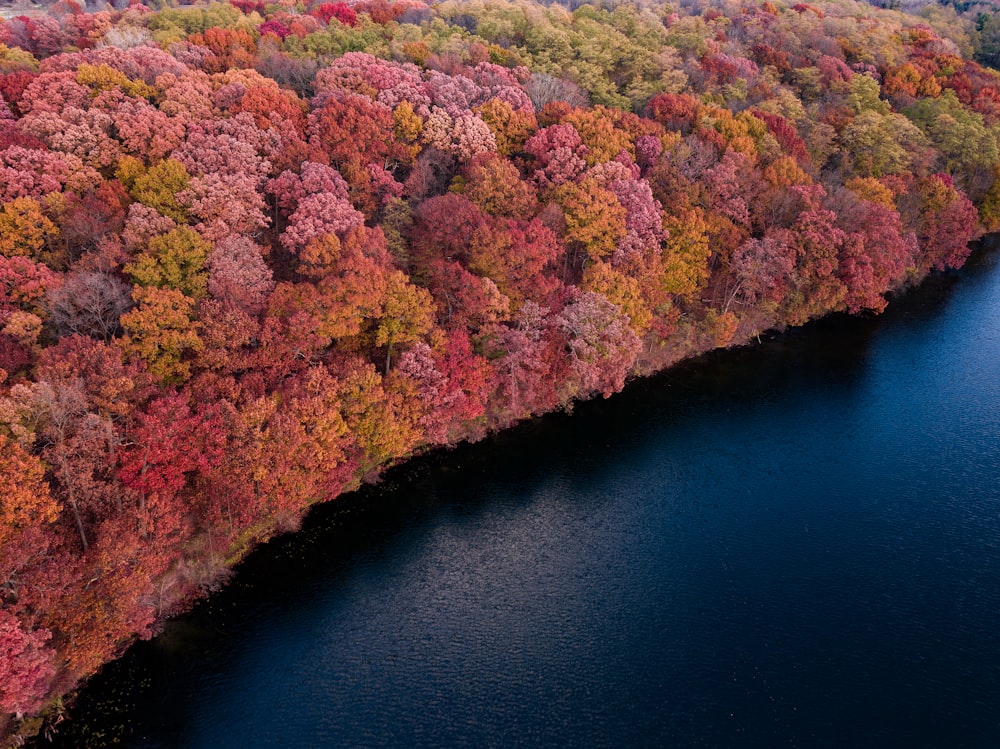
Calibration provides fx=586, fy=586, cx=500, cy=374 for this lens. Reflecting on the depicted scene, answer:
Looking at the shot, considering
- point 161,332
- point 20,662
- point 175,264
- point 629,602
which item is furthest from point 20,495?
point 629,602

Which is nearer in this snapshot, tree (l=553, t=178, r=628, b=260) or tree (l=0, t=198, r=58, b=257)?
tree (l=0, t=198, r=58, b=257)

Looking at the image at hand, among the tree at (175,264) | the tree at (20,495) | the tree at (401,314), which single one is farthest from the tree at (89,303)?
the tree at (401,314)

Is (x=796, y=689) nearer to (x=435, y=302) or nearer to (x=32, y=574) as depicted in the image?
(x=435, y=302)

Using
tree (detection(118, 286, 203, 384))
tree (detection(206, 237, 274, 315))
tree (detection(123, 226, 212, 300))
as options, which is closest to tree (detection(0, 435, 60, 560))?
tree (detection(118, 286, 203, 384))

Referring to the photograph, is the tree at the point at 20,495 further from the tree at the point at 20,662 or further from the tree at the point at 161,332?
the tree at the point at 161,332

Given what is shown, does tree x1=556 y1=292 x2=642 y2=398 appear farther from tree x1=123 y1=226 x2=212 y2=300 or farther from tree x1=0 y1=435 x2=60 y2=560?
tree x1=0 y1=435 x2=60 y2=560

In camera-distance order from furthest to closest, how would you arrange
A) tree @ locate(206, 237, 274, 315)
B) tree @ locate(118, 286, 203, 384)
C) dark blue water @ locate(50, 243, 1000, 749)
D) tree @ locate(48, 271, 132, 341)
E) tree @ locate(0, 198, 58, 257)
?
tree @ locate(206, 237, 274, 315) < tree @ locate(0, 198, 58, 257) < tree @ locate(118, 286, 203, 384) < tree @ locate(48, 271, 132, 341) < dark blue water @ locate(50, 243, 1000, 749)


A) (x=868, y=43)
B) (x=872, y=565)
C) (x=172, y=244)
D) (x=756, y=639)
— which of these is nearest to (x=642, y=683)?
(x=756, y=639)
